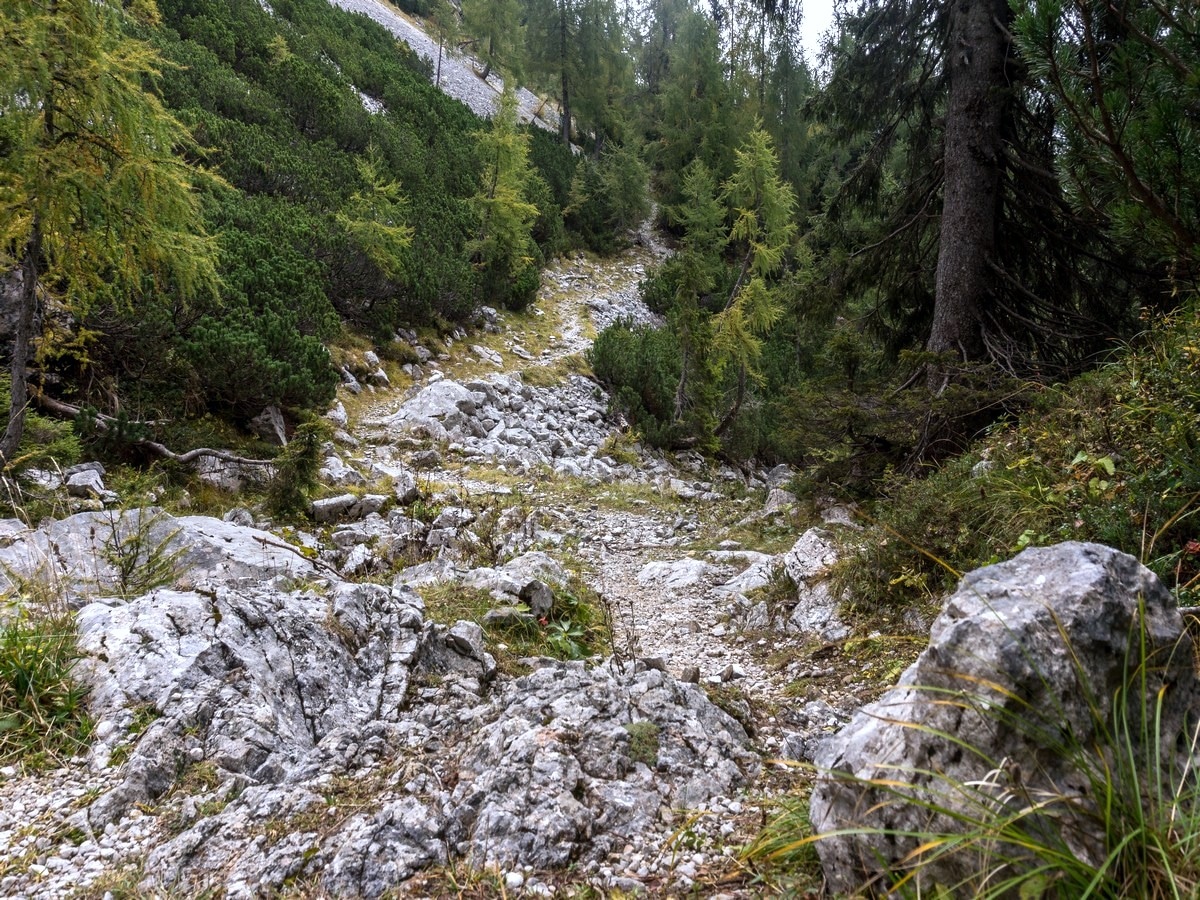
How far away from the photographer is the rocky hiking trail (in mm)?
2021

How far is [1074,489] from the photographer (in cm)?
347

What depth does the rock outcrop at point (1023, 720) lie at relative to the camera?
1.42 meters

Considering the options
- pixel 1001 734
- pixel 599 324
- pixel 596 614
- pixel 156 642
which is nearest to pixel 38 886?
pixel 156 642

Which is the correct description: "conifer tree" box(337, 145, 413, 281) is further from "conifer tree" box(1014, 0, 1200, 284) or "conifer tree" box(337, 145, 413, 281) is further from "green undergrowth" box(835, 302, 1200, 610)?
"conifer tree" box(1014, 0, 1200, 284)

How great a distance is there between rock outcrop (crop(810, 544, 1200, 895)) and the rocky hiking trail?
52 cm

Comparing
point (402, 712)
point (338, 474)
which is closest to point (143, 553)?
point (402, 712)

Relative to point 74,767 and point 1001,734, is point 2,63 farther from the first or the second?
point 1001,734

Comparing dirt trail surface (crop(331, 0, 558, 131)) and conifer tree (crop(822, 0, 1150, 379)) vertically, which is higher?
dirt trail surface (crop(331, 0, 558, 131))

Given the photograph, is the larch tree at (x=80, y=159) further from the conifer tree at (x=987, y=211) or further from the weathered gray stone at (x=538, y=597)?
the conifer tree at (x=987, y=211)

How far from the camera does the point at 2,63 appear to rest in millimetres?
4336

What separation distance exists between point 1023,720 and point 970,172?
681 centimetres

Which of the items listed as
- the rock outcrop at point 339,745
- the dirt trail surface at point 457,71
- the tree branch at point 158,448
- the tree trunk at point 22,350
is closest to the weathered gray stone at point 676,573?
the rock outcrop at point 339,745

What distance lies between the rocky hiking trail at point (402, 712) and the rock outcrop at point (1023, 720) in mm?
516

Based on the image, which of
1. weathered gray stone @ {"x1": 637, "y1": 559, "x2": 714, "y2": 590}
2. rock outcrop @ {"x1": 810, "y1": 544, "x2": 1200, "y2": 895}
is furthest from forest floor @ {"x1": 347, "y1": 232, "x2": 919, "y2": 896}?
rock outcrop @ {"x1": 810, "y1": 544, "x2": 1200, "y2": 895}
